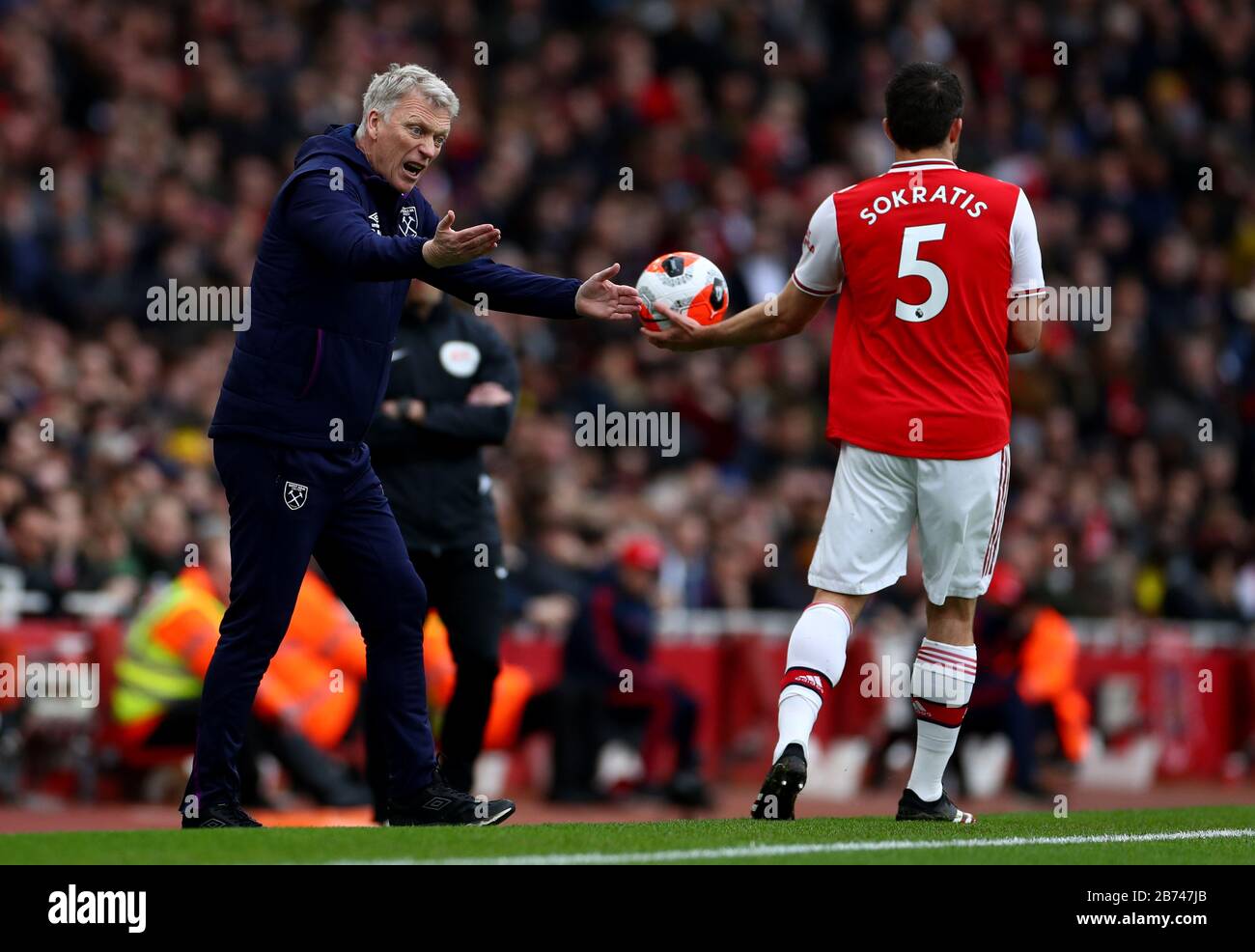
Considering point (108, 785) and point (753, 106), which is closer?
point (108, 785)

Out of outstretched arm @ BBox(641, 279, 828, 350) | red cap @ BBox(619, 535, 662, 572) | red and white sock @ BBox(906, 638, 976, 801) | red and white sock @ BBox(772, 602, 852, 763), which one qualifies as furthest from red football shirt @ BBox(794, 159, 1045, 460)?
red cap @ BBox(619, 535, 662, 572)

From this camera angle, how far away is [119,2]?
59.7 ft

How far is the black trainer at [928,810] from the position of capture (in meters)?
7.34

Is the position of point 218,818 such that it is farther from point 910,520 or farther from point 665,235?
point 665,235

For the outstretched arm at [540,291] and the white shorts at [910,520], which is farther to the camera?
the white shorts at [910,520]

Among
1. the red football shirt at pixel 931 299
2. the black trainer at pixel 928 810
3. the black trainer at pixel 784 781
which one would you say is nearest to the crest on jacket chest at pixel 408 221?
the red football shirt at pixel 931 299

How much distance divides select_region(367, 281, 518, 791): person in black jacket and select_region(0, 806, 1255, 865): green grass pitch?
1537mm

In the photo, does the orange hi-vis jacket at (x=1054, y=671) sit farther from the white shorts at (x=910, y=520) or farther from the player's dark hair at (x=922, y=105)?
the player's dark hair at (x=922, y=105)

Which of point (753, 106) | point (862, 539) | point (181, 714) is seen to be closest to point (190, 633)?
point (181, 714)

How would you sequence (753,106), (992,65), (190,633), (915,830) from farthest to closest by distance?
1. (992,65)
2. (753,106)
3. (190,633)
4. (915,830)

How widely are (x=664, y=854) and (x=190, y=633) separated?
6.39 m

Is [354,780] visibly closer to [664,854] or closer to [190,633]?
[190,633]

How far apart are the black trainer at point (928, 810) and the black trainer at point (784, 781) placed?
60 centimetres

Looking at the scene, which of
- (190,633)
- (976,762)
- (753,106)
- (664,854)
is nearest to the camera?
(664,854)
